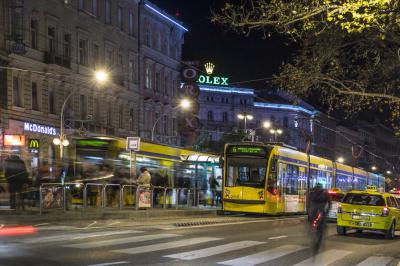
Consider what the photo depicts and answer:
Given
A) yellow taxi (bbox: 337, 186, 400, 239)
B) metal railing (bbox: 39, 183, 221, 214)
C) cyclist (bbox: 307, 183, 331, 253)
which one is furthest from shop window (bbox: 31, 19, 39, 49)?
cyclist (bbox: 307, 183, 331, 253)


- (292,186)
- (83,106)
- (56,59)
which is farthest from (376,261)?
(83,106)

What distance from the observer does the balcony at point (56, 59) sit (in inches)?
1726

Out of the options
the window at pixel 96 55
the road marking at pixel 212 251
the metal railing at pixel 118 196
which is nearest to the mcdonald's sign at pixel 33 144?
the metal railing at pixel 118 196

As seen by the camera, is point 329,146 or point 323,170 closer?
point 323,170

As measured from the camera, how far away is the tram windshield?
2748 cm

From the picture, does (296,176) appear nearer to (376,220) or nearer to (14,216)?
(376,220)

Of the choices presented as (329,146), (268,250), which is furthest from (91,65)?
(329,146)

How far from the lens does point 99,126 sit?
5097 cm

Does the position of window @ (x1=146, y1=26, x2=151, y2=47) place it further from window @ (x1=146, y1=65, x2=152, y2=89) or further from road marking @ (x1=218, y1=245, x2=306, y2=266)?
road marking @ (x1=218, y1=245, x2=306, y2=266)

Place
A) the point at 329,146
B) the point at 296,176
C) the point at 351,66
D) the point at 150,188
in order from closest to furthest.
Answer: the point at 351,66, the point at 150,188, the point at 296,176, the point at 329,146

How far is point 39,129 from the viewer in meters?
42.6

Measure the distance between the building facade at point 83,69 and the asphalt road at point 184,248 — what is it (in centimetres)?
1617

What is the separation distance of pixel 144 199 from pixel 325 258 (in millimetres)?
13712

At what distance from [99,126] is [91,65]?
16.8 ft
